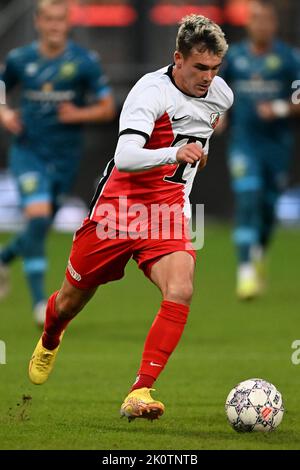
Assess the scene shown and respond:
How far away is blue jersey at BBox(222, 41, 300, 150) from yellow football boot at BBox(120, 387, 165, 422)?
6.75 metres

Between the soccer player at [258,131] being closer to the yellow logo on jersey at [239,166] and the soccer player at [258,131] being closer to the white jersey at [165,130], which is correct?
the yellow logo on jersey at [239,166]

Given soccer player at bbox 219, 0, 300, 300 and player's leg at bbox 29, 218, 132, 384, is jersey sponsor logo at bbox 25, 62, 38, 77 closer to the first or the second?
soccer player at bbox 219, 0, 300, 300

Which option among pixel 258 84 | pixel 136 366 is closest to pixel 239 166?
pixel 258 84

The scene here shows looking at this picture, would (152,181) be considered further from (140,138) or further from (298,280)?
(298,280)

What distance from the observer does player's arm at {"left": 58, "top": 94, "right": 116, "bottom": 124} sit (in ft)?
35.3

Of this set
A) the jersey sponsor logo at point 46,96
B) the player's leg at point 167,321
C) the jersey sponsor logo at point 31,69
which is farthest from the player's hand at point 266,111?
the player's leg at point 167,321

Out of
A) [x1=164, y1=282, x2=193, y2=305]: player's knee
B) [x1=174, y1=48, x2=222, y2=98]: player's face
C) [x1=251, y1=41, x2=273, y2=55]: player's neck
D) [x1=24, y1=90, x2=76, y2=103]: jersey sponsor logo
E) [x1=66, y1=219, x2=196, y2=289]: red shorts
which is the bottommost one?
[x1=164, y1=282, x2=193, y2=305]: player's knee

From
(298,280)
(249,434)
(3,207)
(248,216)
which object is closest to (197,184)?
(3,207)

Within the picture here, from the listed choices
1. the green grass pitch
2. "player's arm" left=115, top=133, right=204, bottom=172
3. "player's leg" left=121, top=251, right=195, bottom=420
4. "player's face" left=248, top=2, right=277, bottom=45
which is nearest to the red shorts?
"player's leg" left=121, top=251, right=195, bottom=420

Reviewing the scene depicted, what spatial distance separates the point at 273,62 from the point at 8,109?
316 centimetres

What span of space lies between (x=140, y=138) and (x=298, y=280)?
8380 millimetres

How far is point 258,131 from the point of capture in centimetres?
1275

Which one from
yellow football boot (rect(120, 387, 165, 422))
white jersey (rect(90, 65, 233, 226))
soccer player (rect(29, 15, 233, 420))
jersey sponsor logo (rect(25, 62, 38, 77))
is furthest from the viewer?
jersey sponsor logo (rect(25, 62, 38, 77))

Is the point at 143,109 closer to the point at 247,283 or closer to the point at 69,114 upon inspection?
the point at 69,114
